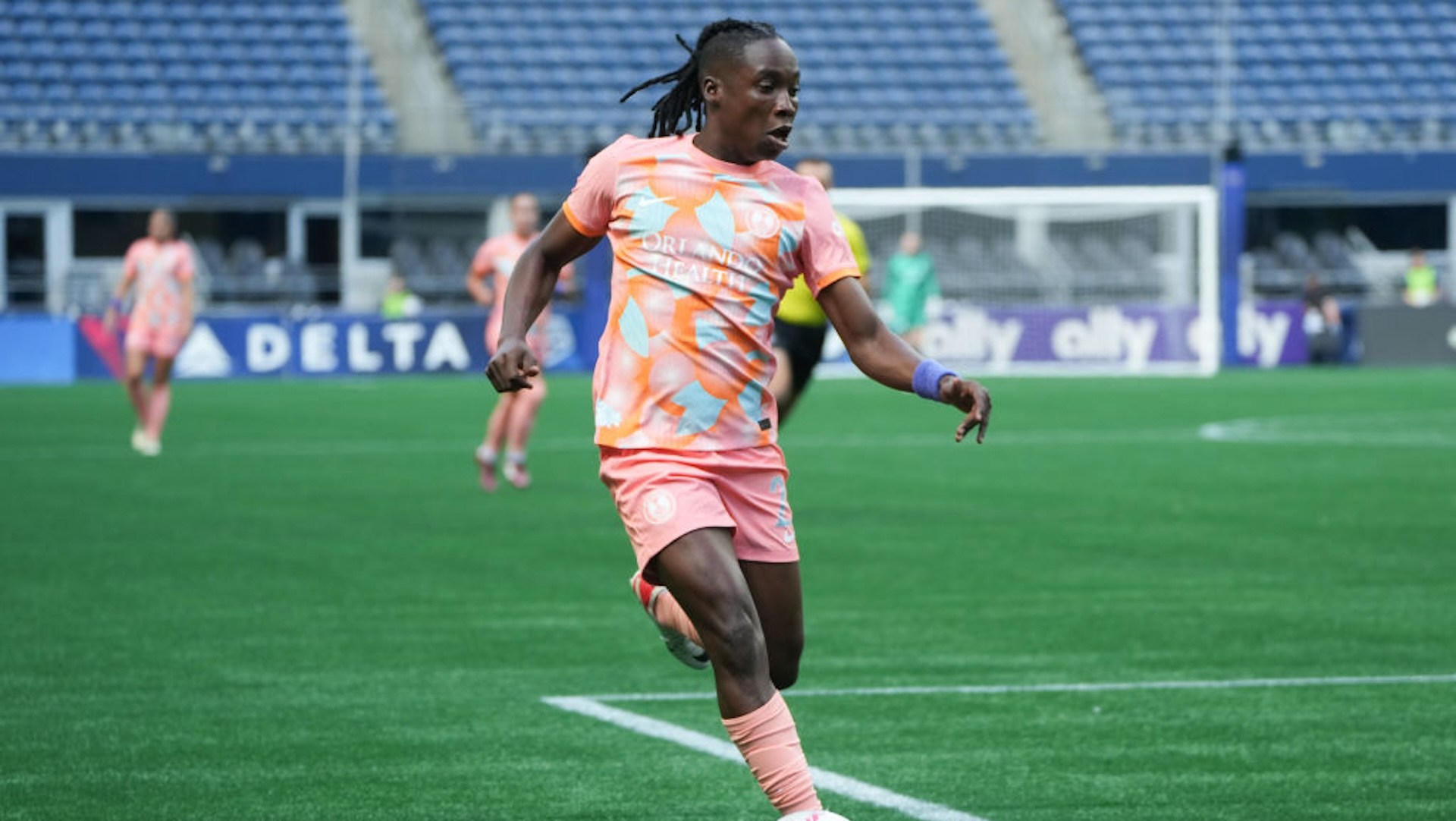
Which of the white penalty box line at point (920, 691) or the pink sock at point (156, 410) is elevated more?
the white penalty box line at point (920, 691)

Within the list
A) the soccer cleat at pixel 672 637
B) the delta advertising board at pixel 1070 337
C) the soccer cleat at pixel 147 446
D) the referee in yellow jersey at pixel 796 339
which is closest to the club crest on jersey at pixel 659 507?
the soccer cleat at pixel 672 637

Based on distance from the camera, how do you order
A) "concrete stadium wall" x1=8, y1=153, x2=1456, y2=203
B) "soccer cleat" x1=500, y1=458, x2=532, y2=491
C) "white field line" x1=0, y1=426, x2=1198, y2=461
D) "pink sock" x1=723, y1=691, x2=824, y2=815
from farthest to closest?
1. "concrete stadium wall" x1=8, y1=153, x2=1456, y2=203
2. "white field line" x1=0, y1=426, x2=1198, y2=461
3. "soccer cleat" x1=500, y1=458, x2=532, y2=491
4. "pink sock" x1=723, y1=691, x2=824, y2=815

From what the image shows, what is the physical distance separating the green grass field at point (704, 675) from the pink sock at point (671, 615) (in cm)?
67

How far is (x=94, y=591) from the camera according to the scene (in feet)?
38.0

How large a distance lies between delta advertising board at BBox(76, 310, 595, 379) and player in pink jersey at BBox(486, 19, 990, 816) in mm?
31489

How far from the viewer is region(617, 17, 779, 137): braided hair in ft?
18.8

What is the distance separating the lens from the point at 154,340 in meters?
22.6

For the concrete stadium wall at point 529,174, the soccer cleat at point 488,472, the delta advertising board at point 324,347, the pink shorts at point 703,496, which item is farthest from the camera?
the concrete stadium wall at point 529,174

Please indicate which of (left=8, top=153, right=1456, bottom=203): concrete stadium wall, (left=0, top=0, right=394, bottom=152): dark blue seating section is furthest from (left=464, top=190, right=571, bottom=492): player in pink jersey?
(left=0, top=0, right=394, bottom=152): dark blue seating section

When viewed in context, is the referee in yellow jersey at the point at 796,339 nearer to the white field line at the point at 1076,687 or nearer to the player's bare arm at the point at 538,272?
the white field line at the point at 1076,687

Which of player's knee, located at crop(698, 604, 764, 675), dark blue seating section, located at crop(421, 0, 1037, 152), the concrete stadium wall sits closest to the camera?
player's knee, located at crop(698, 604, 764, 675)

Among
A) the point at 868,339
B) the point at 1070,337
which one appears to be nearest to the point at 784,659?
→ the point at 868,339

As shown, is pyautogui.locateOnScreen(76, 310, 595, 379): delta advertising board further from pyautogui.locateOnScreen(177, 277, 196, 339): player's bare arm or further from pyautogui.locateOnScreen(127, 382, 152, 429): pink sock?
pyautogui.locateOnScreen(127, 382, 152, 429): pink sock

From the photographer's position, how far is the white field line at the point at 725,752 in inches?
252
